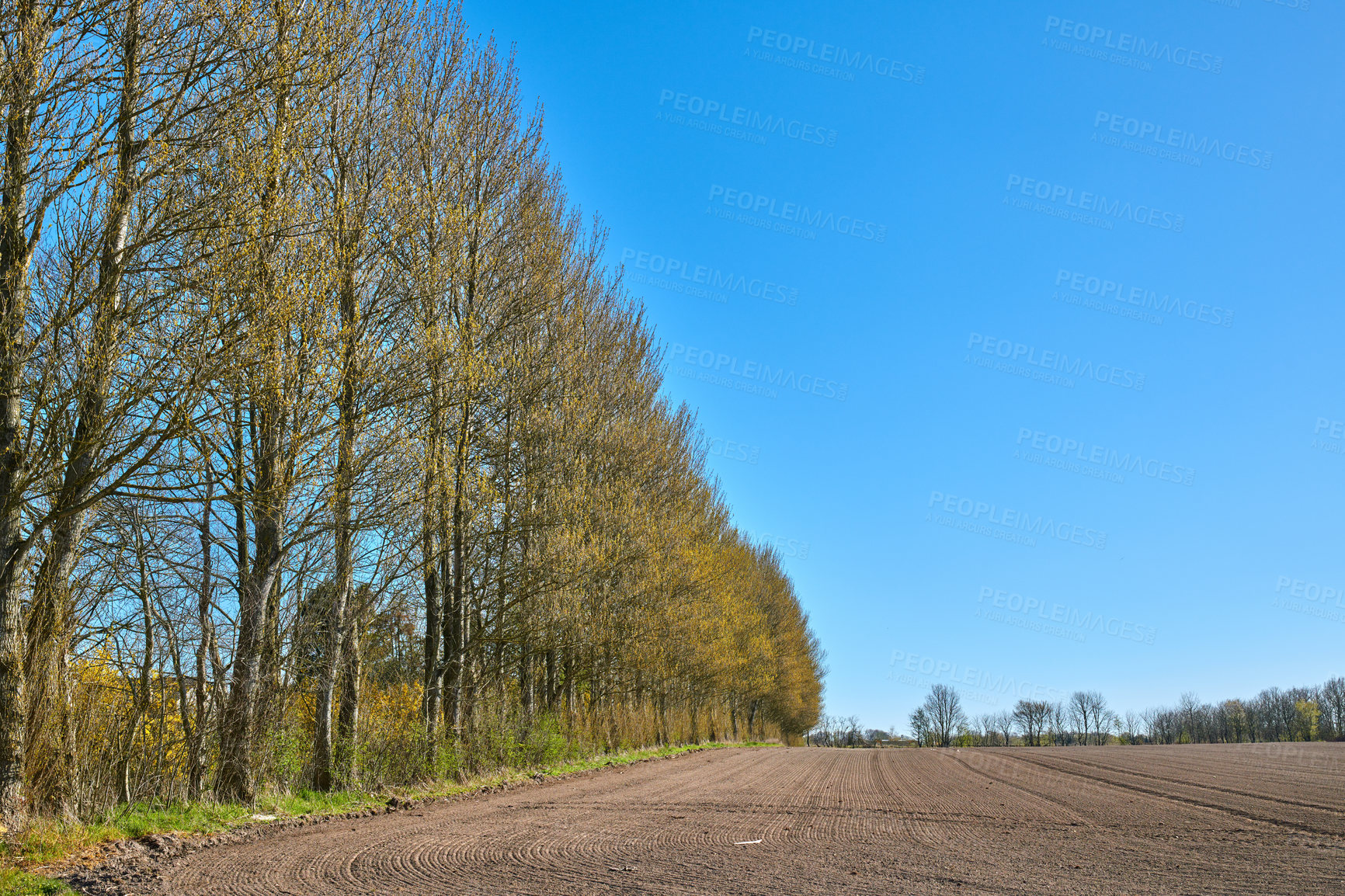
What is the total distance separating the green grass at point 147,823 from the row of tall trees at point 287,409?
274 mm

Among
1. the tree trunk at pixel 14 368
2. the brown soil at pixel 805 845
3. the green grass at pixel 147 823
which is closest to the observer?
the green grass at pixel 147 823

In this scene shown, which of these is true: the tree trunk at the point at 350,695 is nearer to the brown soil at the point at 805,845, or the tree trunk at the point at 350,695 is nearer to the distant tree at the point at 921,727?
the brown soil at the point at 805,845

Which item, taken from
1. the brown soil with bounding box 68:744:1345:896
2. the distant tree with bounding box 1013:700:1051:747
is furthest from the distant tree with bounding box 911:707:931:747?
the brown soil with bounding box 68:744:1345:896

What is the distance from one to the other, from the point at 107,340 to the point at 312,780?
22.3ft

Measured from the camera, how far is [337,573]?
34.3 ft

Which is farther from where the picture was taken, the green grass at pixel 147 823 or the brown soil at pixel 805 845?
the brown soil at pixel 805 845

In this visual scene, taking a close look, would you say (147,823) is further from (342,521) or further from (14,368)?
(14,368)

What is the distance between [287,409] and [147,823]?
13.4ft

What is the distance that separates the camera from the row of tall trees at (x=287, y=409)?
21.8 feet

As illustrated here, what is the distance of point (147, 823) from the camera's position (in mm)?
7449

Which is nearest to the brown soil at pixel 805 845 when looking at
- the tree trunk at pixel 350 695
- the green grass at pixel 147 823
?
the green grass at pixel 147 823

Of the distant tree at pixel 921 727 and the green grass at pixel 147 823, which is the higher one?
the green grass at pixel 147 823

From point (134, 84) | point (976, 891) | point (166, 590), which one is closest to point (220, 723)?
point (166, 590)

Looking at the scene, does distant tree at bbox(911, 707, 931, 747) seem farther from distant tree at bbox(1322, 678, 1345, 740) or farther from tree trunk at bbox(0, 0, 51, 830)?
tree trunk at bbox(0, 0, 51, 830)
